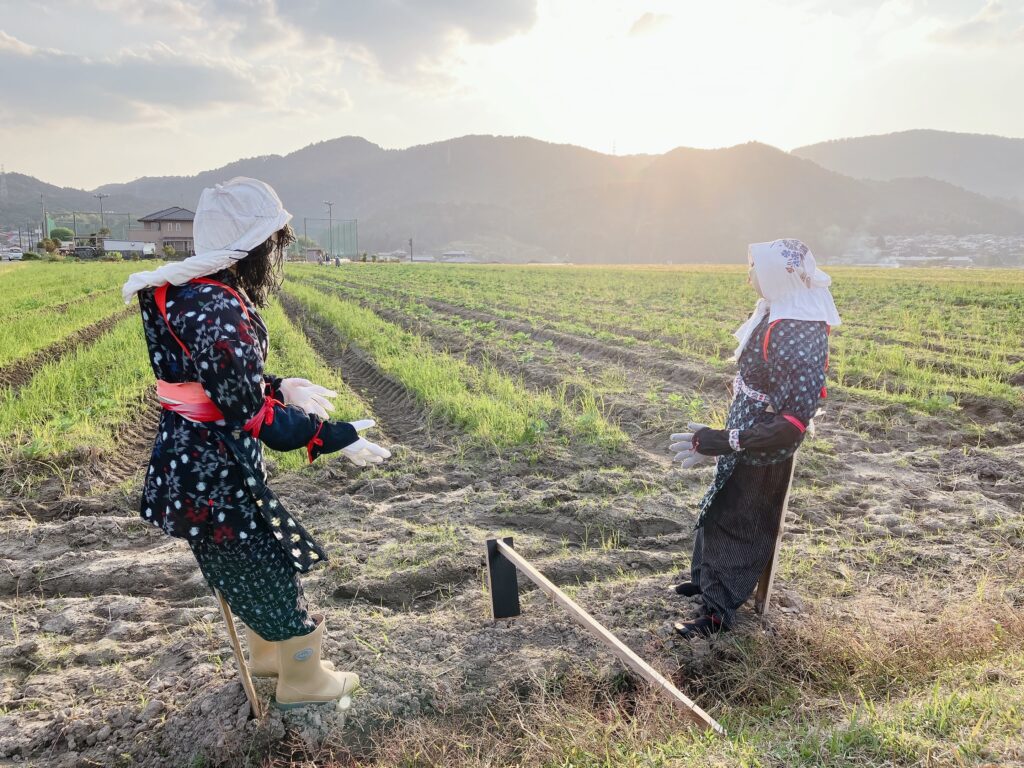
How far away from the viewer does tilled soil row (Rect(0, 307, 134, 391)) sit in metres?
8.24

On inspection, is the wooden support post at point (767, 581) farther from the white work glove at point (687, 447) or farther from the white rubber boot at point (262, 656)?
the white rubber boot at point (262, 656)

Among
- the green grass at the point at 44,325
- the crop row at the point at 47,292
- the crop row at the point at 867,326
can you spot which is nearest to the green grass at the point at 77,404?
the green grass at the point at 44,325

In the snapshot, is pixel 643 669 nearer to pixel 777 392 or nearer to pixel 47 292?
pixel 777 392

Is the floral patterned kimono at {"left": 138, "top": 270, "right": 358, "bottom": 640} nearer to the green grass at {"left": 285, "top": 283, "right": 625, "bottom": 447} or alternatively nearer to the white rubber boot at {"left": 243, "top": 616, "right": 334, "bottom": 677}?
the white rubber boot at {"left": 243, "top": 616, "right": 334, "bottom": 677}

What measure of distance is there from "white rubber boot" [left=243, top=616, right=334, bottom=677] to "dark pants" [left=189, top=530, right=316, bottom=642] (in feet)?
0.80

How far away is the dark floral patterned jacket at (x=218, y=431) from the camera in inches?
73.5

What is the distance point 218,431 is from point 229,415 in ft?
0.52

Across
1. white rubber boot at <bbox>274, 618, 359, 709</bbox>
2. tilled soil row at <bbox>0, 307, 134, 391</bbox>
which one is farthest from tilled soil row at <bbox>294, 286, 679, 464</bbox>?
tilled soil row at <bbox>0, 307, 134, 391</bbox>

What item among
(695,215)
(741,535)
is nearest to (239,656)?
(741,535)

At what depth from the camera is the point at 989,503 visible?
4480mm

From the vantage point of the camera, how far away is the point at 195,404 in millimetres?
1986

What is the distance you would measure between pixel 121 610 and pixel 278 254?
2.13 meters

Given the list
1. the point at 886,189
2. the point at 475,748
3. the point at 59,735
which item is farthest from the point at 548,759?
the point at 886,189

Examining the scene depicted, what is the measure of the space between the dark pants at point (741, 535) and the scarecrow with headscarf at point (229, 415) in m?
1.65
